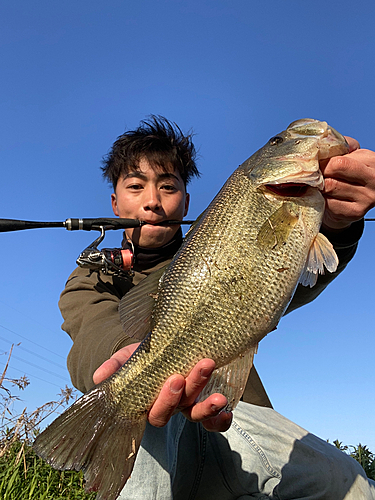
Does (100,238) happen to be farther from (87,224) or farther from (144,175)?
(144,175)

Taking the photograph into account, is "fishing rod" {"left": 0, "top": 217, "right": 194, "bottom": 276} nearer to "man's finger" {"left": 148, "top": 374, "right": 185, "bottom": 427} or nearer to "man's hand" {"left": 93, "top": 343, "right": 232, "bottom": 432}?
"man's hand" {"left": 93, "top": 343, "right": 232, "bottom": 432}

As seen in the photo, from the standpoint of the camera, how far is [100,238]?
4117mm

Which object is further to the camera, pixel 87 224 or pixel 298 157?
pixel 87 224

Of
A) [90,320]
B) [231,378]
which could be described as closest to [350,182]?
[231,378]

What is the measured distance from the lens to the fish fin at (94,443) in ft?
7.07

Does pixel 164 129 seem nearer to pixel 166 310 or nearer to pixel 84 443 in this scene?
pixel 166 310

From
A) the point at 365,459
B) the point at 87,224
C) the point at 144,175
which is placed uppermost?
the point at 144,175

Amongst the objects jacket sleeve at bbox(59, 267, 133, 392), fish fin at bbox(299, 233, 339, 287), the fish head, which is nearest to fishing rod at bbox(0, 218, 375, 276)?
jacket sleeve at bbox(59, 267, 133, 392)

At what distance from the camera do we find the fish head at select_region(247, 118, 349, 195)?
95.7 inches

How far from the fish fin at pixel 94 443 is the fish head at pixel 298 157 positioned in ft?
4.76

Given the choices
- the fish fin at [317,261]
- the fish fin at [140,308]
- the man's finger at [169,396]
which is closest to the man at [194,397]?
the man's finger at [169,396]

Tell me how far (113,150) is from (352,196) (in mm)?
3215

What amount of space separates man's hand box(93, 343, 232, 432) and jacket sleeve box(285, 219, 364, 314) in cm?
152

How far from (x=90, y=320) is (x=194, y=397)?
4.50 feet
